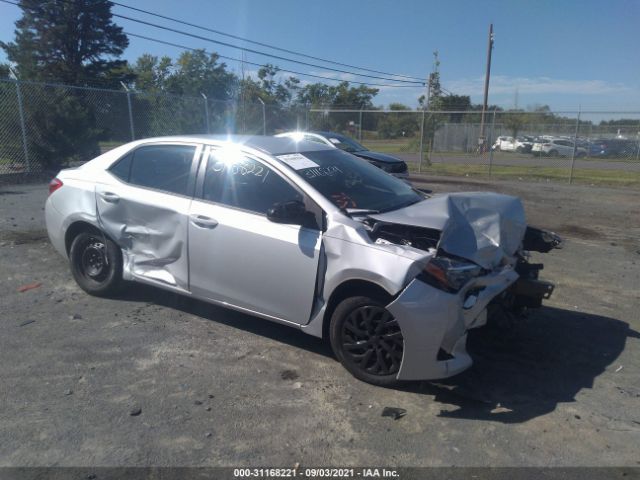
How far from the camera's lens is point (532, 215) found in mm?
10875

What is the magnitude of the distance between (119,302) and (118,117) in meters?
13.4

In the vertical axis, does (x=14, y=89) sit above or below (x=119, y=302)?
above

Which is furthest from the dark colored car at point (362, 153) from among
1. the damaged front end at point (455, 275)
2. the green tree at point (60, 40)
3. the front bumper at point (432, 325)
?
the green tree at point (60, 40)

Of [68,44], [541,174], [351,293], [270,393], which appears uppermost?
[68,44]

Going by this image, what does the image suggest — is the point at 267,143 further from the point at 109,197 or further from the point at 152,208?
the point at 109,197

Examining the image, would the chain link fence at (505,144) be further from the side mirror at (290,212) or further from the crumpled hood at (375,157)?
the side mirror at (290,212)

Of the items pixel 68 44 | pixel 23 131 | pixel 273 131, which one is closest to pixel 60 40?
pixel 68 44

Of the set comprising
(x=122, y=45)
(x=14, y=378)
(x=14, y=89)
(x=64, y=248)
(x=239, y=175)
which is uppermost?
(x=122, y=45)

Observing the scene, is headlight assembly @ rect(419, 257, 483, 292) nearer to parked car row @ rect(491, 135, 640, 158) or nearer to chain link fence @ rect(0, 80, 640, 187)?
chain link fence @ rect(0, 80, 640, 187)

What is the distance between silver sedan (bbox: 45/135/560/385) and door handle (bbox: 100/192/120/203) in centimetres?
2

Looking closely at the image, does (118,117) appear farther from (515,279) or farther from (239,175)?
(515,279)

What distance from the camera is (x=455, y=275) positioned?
11.5 feet

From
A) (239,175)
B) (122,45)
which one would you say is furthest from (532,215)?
(122,45)

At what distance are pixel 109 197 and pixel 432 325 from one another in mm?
3348
